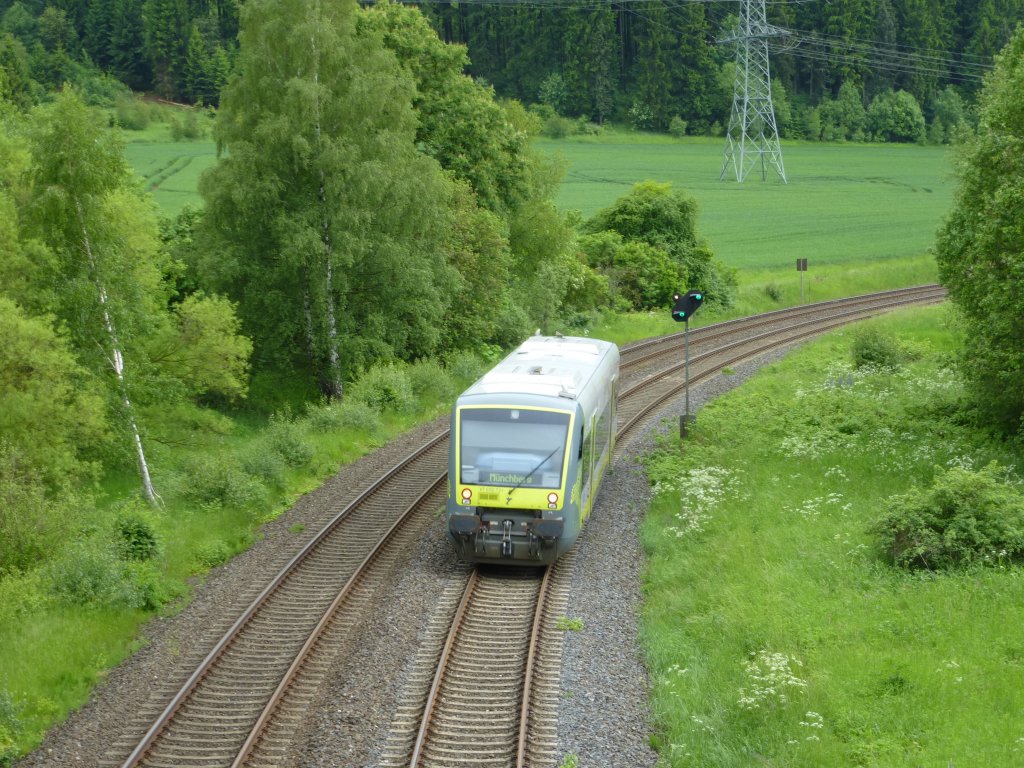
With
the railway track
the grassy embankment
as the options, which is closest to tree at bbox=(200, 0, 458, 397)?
the grassy embankment

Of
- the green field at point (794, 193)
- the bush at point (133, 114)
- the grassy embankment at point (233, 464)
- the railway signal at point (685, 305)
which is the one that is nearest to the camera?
the grassy embankment at point (233, 464)

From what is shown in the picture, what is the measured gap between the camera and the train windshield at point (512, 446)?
16.7 metres

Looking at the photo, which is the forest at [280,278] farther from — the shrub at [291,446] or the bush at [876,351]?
the bush at [876,351]

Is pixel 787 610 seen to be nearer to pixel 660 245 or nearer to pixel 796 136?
pixel 660 245

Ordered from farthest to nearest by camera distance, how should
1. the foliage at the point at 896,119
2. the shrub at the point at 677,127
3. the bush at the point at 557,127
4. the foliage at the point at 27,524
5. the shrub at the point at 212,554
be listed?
the shrub at the point at 677,127 → the foliage at the point at 896,119 → the bush at the point at 557,127 → the shrub at the point at 212,554 → the foliage at the point at 27,524

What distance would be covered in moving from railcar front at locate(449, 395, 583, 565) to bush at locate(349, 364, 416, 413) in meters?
12.0

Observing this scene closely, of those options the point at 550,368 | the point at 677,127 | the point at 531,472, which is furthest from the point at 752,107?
the point at 531,472

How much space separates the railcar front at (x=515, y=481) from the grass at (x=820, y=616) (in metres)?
2.00

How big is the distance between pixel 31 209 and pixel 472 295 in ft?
61.3

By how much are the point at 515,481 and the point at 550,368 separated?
11.3ft

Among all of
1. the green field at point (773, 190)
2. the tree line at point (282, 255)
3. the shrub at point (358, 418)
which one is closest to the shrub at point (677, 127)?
the green field at point (773, 190)

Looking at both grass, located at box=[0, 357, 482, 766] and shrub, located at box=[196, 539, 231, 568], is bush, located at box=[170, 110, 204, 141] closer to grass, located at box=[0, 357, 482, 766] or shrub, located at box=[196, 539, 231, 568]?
grass, located at box=[0, 357, 482, 766]

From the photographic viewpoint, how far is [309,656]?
1444 cm

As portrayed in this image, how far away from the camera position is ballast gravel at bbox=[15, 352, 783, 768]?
12.1m
